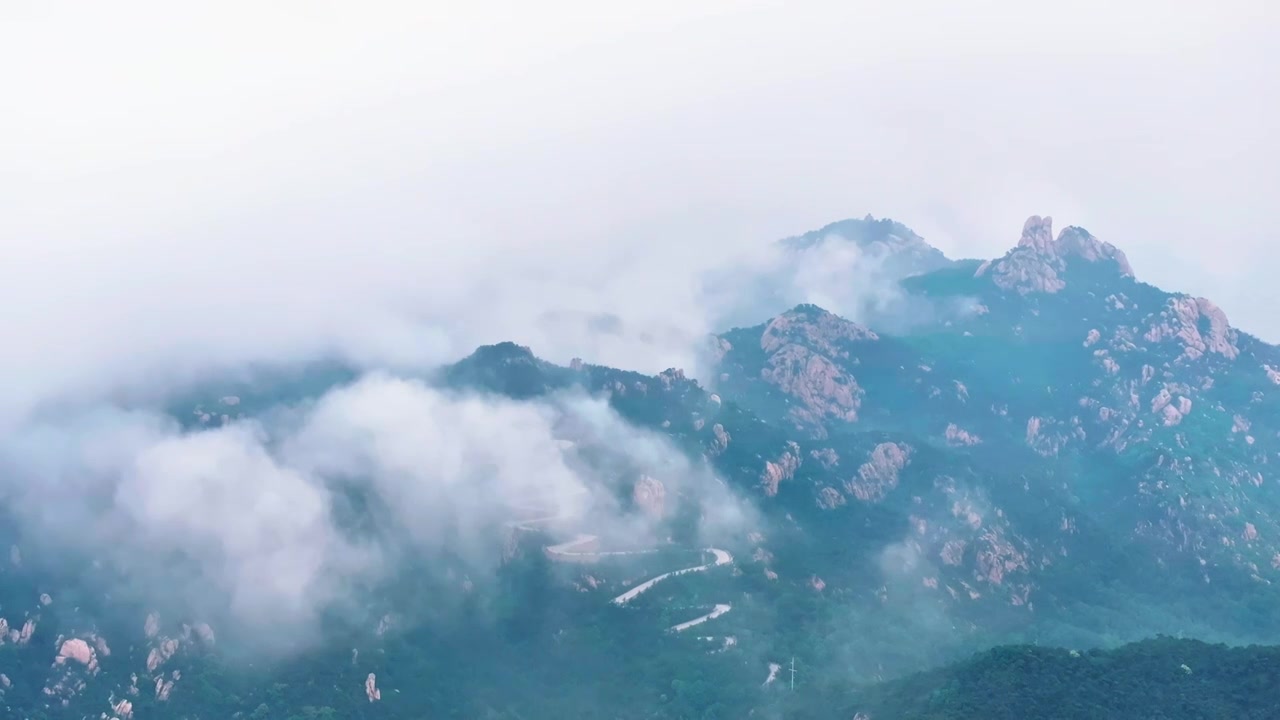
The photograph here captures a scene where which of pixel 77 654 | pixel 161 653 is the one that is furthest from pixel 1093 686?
pixel 77 654

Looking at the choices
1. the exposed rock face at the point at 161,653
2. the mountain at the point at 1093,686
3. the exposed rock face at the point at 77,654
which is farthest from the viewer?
the exposed rock face at the point at 161,653

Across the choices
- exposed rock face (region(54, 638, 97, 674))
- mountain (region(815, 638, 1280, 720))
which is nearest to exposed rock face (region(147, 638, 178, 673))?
exposed rock face (region(54, 638, 97, 674))

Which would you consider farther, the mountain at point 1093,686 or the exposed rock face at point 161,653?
the exposed rock face at point 161,653

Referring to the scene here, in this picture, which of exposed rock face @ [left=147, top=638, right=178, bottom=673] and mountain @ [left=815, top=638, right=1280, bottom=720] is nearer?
mountain @ [left=815, top=638, right=1280, bottom=720]

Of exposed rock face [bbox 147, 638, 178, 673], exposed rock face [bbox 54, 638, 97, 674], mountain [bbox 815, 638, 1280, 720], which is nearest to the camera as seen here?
mountain [bbox 815, 638, 1280, 720]

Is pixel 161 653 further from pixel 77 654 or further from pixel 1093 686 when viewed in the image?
pixel 1093 686

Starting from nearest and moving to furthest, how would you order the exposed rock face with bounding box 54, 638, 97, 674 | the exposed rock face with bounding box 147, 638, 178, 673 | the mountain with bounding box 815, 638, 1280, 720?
the mountain with bounding box 815, 638, 1280, 720
the exposed rock face with bounding box 54, 638, 97, 674
the exposed rock face with bounding box 147, 638, 178, 673

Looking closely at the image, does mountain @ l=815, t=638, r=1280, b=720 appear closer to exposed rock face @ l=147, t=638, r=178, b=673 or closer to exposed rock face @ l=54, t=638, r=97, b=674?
exposed rock face @ l=147, t=638, r=178, b=673

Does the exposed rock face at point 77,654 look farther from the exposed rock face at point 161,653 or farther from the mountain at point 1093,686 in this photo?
the mountain at point 1093,686

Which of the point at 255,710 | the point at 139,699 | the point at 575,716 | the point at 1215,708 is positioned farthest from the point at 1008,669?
the point at 139,699

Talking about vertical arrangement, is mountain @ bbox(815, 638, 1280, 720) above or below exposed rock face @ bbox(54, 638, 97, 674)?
above

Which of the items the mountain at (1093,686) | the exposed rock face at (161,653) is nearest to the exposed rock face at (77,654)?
the exposed rock face at (161,653)
